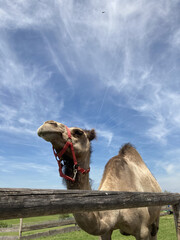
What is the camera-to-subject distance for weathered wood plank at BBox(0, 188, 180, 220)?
1.59 metres

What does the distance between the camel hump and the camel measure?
0.60m

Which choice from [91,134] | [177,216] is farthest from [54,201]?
[177,216]

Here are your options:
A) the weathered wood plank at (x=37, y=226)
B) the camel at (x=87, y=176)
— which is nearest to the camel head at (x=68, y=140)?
the camel at (x=87, y=176)

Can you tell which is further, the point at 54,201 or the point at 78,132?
the point at 78,132

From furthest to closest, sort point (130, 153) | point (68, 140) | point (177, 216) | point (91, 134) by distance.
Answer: point (130, 153)
point (91, 134)
point (177, 216)
point (68, 140)

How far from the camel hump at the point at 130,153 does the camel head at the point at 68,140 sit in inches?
82.9

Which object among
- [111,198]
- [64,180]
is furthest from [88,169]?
[111,198]

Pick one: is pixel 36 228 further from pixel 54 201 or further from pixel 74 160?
pixel 54 201

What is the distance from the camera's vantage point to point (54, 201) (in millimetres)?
1836

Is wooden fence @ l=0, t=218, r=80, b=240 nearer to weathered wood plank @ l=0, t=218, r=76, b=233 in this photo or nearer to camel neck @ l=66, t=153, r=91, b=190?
weathered wood plank @ l=0, t=218, r=76, b=233

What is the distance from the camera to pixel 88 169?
3.63 metres

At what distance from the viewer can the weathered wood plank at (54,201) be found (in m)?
1.59

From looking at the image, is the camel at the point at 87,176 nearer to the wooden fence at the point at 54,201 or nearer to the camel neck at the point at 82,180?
the camel neck at the point at 82,180

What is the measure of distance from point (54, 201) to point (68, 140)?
154cm
